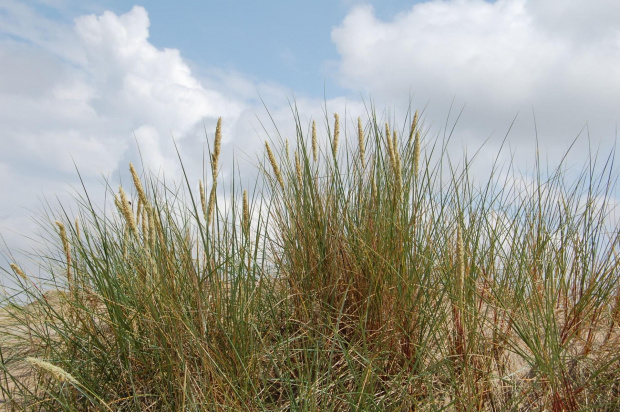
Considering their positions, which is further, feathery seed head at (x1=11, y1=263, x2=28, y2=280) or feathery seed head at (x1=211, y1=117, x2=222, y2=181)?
feathery seed head at (x1=11, y1=263, x2=28, y2=280)

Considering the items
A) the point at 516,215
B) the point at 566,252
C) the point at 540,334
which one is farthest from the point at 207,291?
the point at 566,252

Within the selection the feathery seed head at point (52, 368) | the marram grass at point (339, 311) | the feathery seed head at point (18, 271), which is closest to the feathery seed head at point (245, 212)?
the marram grass at point (339, 311)

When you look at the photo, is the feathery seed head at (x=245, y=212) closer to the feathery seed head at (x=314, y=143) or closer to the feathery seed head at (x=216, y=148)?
the feathery seed head at (x=216, y=148)

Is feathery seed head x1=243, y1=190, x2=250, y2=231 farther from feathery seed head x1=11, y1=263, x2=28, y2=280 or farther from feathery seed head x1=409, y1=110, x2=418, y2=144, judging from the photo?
feathery seed head x1=11, y1=263, x2=28, y2=280

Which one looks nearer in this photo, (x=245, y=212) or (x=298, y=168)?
(x=245, y=212)

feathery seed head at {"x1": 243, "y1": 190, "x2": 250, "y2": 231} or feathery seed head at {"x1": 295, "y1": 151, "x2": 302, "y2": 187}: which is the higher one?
feathery seed head at {"x1": 295, "y1": 151, "x2": 302, "y2": 187}

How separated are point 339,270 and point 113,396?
105 cm

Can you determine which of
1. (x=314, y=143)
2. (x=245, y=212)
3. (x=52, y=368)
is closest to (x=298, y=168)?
(x=314, y=143)

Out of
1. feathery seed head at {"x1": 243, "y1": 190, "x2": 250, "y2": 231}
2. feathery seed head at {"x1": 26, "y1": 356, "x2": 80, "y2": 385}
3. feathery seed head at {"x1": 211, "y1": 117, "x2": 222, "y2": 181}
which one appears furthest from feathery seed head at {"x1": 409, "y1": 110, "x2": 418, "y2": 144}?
feathery seed head at {"x1": 26, "y1": 356, "x2": 80, "y2": 385}

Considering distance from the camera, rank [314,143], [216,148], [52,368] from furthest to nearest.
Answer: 1. [314,143]
2. [216,148]
3. [52,368]

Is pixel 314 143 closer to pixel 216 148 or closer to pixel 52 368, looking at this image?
pixel 216 148

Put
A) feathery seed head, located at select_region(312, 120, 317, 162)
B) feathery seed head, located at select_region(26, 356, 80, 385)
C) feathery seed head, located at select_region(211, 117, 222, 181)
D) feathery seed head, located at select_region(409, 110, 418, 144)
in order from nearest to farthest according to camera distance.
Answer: feathery seed head, located at select_region(26, 356, 80, 385), feathery seed head, located at select_region(211, 117, 222, 181), feathery seed head, located at select_region(409, 110, 418, 144), feathery seed head, located at select_region(312, 120, 317, 162)

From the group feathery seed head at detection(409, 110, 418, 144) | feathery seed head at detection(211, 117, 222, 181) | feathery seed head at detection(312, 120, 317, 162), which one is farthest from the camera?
feathery seed head at detection(312, 120, 317, 162)

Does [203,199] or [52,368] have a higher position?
[203,199]
